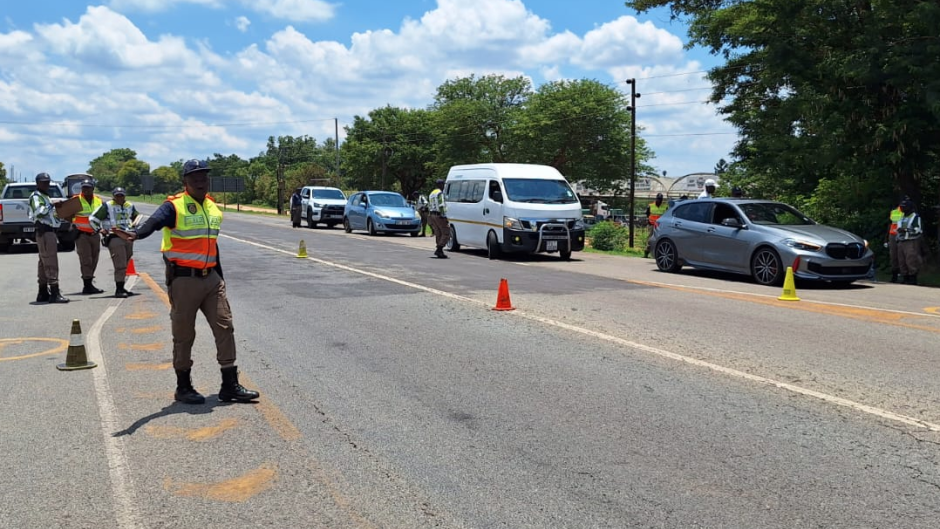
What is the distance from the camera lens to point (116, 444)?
5.09m

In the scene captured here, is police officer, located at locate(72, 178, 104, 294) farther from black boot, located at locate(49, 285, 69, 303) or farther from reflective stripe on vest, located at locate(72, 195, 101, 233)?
black boot, located at locate(49, 285, 69, 303)

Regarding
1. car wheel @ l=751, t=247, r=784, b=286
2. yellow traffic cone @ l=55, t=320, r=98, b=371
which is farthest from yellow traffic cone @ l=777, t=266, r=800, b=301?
yellow traffic cone @ l=55, t=320, r=98, b=371

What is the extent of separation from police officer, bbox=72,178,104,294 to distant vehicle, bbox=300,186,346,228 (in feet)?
76.5

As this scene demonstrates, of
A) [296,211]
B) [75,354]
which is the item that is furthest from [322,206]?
[75,354]

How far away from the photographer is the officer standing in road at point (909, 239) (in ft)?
49.0

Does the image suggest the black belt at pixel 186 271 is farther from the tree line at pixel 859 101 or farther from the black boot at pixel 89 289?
the tree line at pixel 859 101

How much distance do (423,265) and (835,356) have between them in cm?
1082

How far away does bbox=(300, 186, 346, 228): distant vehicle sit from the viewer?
37125 millimetres

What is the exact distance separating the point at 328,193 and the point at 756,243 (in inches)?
1073

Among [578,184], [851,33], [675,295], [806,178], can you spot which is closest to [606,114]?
[578,184]

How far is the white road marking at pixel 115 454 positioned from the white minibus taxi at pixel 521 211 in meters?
11.8

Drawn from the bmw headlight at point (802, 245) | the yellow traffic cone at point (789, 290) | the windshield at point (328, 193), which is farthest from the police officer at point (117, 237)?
the windshield at point (328, 193)

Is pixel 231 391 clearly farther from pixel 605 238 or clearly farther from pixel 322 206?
pixel 322 206

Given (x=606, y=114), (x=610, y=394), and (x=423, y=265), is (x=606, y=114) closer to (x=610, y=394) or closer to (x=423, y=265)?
(x=423, y=265)
